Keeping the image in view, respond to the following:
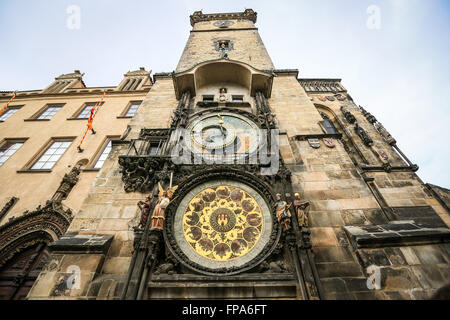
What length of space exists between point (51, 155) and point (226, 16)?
17437 mm

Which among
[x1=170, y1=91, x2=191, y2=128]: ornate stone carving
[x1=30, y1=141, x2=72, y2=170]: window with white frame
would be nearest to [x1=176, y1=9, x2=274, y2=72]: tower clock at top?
[x1=170, y1=91, x2=191, y2=128]: ornate stone carving

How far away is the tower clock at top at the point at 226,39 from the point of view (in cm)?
1180

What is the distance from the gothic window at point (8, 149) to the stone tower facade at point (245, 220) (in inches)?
296

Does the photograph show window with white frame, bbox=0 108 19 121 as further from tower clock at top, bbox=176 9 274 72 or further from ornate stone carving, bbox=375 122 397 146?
ornate stone carving, bbox=375 122 397 146

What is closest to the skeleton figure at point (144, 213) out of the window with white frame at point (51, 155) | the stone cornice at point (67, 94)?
the window with white frame at point (51, 155)

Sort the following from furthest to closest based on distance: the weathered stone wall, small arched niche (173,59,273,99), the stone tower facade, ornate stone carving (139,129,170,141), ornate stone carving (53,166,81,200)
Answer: the weathered stone wall
small arched niche (173,59,273,99)
ornate stone carving (53,166,81,200)
ornate stone carving (139,129,170,141)
the stone tower facade

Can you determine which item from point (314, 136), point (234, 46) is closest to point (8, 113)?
point (234, 46)

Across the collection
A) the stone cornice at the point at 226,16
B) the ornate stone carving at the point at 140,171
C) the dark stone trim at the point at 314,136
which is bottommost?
the ornate stone carving at the point at 140,171

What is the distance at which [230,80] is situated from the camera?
9.67 m

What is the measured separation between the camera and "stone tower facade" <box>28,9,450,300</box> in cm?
378

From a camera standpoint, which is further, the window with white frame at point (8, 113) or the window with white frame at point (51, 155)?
the window with white frame at point (8, 113)

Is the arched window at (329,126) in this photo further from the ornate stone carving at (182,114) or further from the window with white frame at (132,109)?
the window with white frame at (132,109)

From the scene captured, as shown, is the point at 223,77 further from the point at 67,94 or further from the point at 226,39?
the point at 67,94

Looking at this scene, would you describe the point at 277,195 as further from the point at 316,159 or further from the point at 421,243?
the point at 421,243
